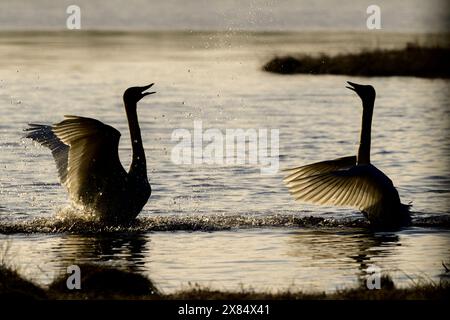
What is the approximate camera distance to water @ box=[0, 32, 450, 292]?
14781 mm

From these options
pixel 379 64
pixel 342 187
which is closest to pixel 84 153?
pixel 342 187

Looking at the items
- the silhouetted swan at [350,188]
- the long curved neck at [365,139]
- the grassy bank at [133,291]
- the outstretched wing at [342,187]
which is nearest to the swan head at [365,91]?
the long curved neck at [365,139]

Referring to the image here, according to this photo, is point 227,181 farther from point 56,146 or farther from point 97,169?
point 97,169

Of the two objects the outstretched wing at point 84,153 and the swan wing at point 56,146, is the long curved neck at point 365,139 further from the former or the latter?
the swan wing at point 56,146

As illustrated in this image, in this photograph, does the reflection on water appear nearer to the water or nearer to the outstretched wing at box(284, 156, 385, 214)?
the water

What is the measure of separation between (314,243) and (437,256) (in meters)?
1.54

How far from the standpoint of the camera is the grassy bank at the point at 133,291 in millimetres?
11781

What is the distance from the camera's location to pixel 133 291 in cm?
1230

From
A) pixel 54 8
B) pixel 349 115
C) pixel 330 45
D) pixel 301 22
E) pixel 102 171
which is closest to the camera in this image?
pixel 102 171

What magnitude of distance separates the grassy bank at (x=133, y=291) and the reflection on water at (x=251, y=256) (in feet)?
2.52

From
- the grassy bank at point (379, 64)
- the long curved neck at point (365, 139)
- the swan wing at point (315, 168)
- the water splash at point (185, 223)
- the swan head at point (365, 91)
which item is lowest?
the water splash at point (185, 223)

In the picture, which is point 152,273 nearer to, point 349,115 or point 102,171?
point 102,171

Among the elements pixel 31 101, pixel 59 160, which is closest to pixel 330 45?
pixel 31 101

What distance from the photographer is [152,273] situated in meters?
14.2
